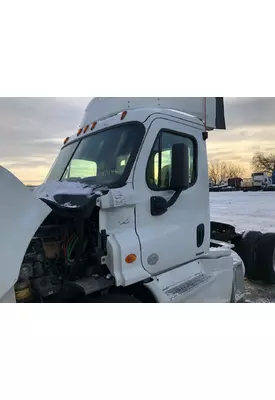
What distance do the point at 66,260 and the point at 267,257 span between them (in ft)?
12.4

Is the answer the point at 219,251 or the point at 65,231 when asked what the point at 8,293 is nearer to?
the point at 65,231

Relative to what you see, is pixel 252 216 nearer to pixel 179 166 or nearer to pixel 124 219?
pixel 179 166

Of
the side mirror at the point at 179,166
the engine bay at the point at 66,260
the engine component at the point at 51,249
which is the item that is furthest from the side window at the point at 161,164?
the engine component at the point at 51,249

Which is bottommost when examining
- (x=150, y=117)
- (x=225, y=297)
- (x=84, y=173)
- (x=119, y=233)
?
(x=225, y=297)

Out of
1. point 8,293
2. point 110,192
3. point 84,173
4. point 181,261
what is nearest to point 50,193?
point 84,173

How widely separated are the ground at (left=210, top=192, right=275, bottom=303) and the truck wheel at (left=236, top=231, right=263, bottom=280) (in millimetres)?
228

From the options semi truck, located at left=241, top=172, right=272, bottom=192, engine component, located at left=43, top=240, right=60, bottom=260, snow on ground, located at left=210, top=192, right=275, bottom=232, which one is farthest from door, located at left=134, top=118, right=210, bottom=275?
semi truck, located at left=241, top=172, right=272, bottom=192

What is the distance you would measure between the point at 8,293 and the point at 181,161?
73.7 inches

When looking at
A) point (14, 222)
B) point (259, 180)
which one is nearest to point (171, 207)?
point (14, 222)

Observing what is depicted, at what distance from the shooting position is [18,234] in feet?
6.70

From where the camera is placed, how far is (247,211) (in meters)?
13.5

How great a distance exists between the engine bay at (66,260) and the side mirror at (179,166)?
0.87 metres

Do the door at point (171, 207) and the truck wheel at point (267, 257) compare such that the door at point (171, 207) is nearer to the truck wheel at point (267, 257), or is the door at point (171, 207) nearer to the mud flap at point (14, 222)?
the mud flap at point (14, 222)

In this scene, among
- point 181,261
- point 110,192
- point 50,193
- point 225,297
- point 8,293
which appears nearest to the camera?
point 8,293
